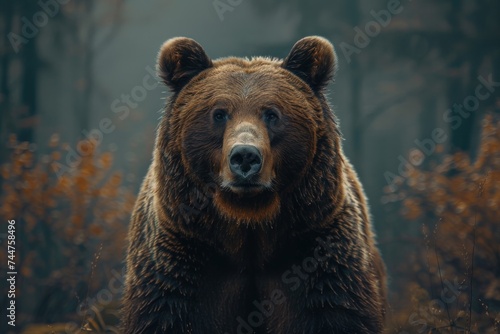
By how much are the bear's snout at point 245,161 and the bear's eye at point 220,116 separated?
504mm

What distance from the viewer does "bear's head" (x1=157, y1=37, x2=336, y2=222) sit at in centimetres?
393

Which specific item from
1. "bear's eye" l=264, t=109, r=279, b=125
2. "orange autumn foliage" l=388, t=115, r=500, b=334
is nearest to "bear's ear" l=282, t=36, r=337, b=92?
"bear's eye" l=264, t=109, r=279, b=125

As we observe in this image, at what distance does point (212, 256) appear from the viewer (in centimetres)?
426

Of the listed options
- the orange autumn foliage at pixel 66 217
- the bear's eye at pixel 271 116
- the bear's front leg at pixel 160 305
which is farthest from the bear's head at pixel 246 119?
the orange autumn foliage at pixel 66 217

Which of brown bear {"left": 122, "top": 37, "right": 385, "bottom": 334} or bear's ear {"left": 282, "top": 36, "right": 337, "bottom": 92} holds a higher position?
bear's ear {"left": 282, "top": 36, "right": 337, "bottom": 92}

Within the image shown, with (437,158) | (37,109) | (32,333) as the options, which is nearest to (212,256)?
(32,333)

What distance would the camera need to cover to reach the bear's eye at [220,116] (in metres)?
4.12

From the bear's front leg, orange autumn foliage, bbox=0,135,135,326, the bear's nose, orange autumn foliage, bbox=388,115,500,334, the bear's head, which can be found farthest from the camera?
orange autumn foliage, bbox=0,135,135,326

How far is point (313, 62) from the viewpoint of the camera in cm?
450

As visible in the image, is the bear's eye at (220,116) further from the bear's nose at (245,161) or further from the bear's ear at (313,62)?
the bear's ear at (313,62)

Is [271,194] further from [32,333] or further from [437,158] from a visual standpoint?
[437,158]

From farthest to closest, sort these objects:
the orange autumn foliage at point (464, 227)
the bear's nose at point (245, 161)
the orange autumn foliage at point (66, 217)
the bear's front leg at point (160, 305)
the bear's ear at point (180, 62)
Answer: the orange autumn foliage at point (66, 217) < the orange autumn foliage at point (464, 227) < the bear's ear at point (180, 62) < the bear's front leg at point (160, 305) < the bear's nose at point (245, 161)

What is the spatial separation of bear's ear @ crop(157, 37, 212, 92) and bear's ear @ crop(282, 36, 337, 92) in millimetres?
581

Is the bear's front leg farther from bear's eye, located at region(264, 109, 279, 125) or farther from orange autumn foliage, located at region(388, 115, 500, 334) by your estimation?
orange autumn foliage, located at region(388, 115, 500, 334)
